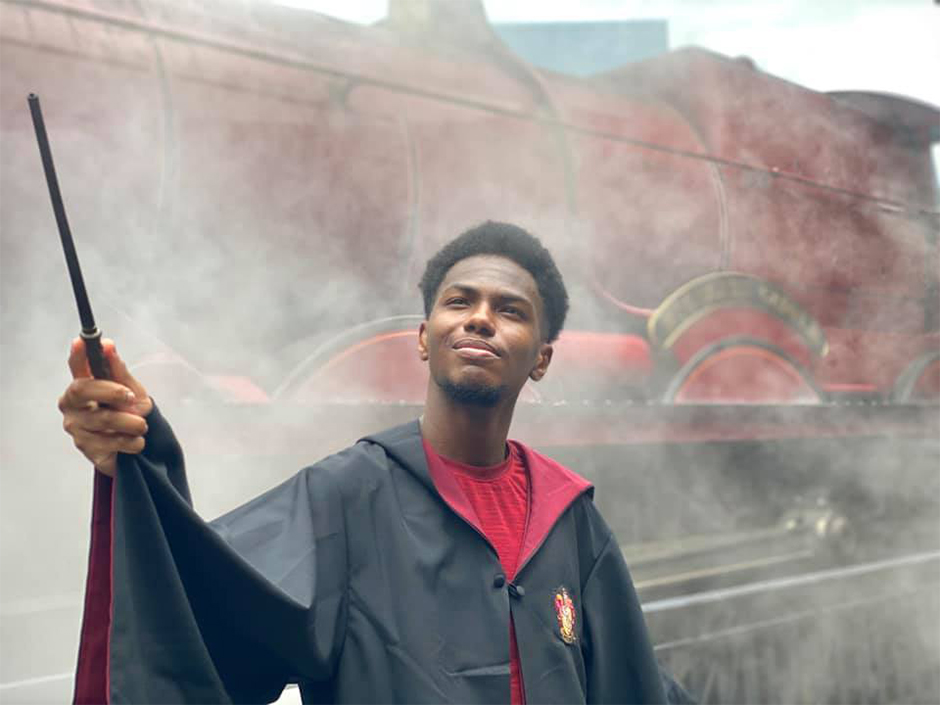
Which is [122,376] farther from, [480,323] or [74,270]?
[480,323]

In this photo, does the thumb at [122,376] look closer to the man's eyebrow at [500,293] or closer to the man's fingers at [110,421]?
the man's fingers at [110,421]

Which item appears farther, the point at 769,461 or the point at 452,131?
the point at 769,461

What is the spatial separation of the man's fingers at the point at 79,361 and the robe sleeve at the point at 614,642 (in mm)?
694

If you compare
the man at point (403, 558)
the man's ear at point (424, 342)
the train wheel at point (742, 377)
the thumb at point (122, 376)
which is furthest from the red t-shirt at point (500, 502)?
the train wheel at point (742, 377)

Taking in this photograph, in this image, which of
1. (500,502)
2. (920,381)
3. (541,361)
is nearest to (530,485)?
(500,502)

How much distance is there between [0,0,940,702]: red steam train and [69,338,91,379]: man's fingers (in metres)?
0.89

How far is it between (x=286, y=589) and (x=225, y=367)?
1270mm

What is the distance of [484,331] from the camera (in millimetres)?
1084

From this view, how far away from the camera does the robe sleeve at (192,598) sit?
90 cm

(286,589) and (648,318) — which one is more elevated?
(648,318)

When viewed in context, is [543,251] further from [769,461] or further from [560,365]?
[769,461]

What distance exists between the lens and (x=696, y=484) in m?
3.60

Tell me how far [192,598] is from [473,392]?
40cm

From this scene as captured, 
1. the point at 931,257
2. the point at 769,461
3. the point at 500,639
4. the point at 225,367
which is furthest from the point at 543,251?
the point at 931,257
